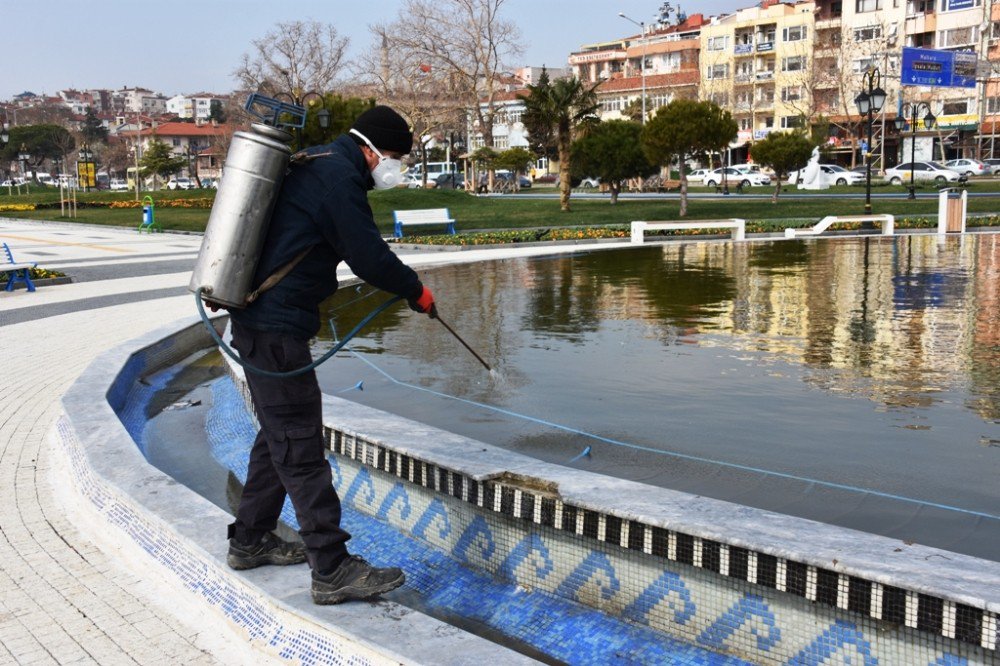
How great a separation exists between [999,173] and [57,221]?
42274 mm

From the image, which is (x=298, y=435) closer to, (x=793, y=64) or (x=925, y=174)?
(x=925, y=174)

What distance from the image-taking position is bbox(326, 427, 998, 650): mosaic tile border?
8.98 ft

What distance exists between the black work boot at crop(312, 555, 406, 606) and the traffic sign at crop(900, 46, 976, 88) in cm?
5005

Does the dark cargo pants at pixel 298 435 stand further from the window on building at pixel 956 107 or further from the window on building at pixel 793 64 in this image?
the window on building at pixel 793 64

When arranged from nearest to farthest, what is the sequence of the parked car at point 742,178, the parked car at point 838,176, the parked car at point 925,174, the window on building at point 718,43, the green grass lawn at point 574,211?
1. the green grass lawn at point 574,211
2. the parked car at point 925,174
3. the parked car at point 838,176
4. the parked car at point 742,178
5. the window on building at point 718,43

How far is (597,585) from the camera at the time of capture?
144 inches

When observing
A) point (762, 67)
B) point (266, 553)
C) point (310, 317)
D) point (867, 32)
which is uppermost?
point (867, 32)

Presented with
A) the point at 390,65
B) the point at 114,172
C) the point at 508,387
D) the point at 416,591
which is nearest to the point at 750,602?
the point at 416,591

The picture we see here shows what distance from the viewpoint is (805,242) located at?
1917 cm

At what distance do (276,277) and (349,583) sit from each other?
1.06 m

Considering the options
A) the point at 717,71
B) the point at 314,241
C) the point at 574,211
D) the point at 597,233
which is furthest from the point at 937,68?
the point at 314,241

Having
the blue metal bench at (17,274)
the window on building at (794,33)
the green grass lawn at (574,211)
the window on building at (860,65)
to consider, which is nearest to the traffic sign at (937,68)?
the green grass lawn at (574,211)

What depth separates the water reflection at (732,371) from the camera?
5.16 metres

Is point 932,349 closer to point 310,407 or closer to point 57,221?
point 310,407
